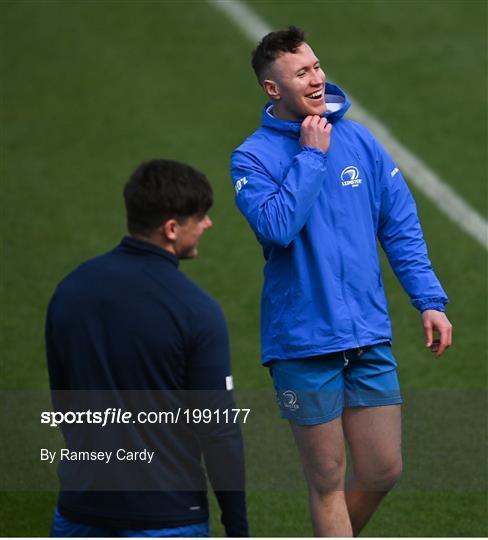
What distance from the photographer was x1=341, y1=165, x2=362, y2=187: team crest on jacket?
558 centimetres

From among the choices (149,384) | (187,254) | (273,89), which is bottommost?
(149,384)

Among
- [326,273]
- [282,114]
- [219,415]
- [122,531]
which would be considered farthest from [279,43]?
[122,531]

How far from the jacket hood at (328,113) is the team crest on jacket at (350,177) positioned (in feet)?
0.85

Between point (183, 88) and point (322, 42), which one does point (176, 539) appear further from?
point (322, 42)

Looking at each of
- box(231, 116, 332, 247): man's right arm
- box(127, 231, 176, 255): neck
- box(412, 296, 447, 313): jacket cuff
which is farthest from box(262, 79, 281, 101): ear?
box(127, 231, 176, 255): neck

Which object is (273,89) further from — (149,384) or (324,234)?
(149,384)

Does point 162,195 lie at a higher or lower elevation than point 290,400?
higher

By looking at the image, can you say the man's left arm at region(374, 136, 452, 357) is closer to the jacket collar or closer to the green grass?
the green grass

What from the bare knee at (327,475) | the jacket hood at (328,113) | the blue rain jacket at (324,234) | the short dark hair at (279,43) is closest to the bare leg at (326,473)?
the bare knee at (327,475)

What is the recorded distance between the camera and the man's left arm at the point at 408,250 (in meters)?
5.70

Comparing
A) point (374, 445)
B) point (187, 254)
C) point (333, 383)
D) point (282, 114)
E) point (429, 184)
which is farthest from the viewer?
point (429, 184)

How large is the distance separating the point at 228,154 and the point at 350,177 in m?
7.36

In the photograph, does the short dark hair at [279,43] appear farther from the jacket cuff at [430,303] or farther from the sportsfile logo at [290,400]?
the sportsfile logo at [290,400]

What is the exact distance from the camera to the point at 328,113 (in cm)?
570
